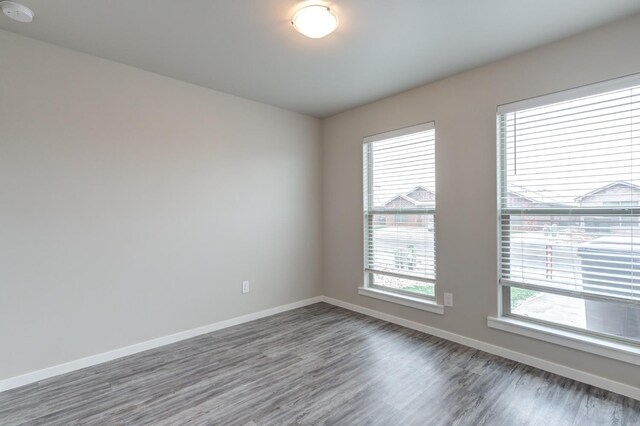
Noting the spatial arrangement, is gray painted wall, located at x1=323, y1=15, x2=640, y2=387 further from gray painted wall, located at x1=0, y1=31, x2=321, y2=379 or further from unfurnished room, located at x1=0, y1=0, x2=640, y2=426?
gray painted wall, located at x1=0, y1=31, x2=321, y2=379

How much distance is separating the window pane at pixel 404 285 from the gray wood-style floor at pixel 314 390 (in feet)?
1.78

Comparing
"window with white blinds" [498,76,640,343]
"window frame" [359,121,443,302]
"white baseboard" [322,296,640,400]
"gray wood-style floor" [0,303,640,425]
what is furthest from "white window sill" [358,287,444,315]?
"window with white blinds" [498,76,640,343]

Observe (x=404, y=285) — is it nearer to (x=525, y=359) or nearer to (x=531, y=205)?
(x=525, y=359)

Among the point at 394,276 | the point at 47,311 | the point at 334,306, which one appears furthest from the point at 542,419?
the point at 47,311

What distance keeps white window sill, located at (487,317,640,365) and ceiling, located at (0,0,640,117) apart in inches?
87.8

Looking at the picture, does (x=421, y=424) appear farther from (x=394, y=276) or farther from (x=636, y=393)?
(x=394, y=276)

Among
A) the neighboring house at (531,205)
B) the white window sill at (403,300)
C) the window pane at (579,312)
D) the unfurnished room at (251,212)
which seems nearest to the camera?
the unfurnished room at (251,212)

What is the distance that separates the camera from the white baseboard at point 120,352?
2.34 metres

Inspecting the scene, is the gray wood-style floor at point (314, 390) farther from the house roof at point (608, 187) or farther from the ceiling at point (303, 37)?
the ceiling at point (303, 37)

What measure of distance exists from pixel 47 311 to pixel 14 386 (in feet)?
1.74

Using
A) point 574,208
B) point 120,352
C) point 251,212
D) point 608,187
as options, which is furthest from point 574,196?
point 120,352

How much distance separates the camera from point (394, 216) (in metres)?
3.70

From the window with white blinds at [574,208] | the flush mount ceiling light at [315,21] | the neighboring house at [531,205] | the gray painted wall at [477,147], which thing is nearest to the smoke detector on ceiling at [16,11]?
the flush mount ceiling light at [315,21]

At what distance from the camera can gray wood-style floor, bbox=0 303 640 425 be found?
1970 mm
